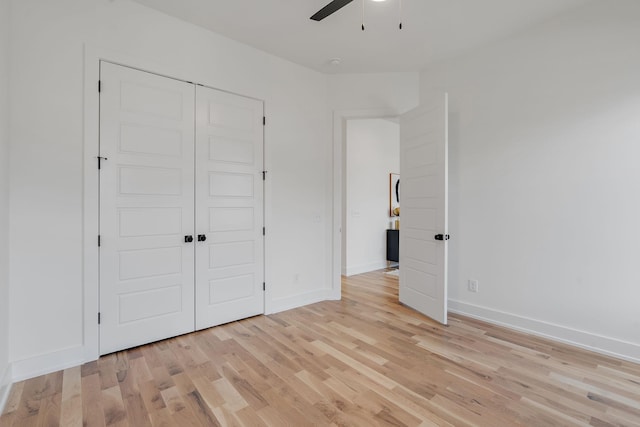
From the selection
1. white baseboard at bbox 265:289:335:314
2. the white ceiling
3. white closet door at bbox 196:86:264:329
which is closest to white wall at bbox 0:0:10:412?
the white ceiling

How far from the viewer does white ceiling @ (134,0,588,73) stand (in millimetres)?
2537

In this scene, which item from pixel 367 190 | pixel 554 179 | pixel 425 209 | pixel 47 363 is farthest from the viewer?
pixel 367 190

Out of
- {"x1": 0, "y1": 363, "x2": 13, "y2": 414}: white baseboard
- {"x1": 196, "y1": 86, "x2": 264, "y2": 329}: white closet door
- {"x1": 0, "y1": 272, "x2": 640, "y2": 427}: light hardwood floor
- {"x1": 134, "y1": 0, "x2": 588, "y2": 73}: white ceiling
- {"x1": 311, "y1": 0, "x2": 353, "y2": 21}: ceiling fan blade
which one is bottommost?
→ {"x1": 0, "y1": 272, "x2": 640, "y2": 427}: light hardwood floor

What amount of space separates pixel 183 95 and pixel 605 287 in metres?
3.95

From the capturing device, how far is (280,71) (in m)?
3.48

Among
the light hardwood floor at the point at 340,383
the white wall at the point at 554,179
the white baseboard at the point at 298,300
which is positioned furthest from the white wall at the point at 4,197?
the white wall at the point at 554,179

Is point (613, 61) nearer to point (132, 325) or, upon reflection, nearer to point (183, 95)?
point (183, 95)

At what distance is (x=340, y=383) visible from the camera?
6.77ft

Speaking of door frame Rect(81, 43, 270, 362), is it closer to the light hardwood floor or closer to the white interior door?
the light hardwood floor

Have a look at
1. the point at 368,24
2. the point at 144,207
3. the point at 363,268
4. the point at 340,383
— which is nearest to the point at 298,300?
the point at 340,383

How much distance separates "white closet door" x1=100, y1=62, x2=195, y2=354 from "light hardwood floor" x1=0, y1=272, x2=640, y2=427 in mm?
274

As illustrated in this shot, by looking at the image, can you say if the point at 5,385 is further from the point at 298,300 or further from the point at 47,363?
the point at 298,300

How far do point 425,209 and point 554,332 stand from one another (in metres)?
1.58

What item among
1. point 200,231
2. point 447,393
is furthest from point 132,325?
point 447,393
